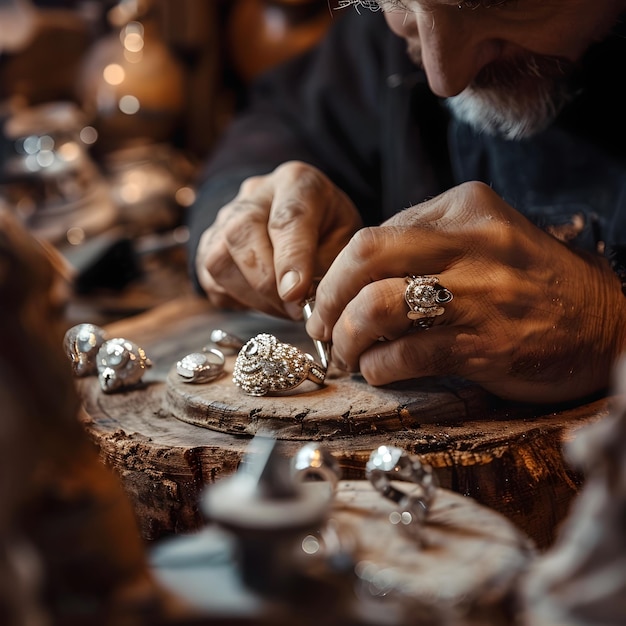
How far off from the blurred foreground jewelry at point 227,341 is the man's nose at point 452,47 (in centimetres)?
41

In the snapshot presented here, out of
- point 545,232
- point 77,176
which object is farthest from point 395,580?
point 77,176

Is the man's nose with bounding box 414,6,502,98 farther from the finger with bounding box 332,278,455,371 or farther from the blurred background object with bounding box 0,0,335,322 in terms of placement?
the blurred background object with bounding box 0,0,335,322

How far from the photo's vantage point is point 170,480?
35.4 inches

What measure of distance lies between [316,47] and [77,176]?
63 centimetres

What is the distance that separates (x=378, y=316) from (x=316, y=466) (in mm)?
235

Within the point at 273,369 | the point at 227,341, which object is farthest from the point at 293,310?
the point at 273,369

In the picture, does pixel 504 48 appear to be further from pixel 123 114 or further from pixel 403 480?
pixel 123 114

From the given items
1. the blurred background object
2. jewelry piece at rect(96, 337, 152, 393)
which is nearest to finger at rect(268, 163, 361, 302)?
jewelry piece at rect(96, 337, 152, 393)

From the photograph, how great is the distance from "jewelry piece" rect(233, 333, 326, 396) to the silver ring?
0.28 metres

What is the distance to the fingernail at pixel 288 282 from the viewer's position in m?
1.03

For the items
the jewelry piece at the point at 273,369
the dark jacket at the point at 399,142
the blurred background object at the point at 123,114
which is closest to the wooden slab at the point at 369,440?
the jewelry piece at the point at 273,369

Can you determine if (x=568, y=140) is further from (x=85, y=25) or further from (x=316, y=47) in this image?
(x=85, y=25)

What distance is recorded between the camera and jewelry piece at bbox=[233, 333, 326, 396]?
97cm

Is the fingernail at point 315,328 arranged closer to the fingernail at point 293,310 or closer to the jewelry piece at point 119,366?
the fingernail at point 293,310
